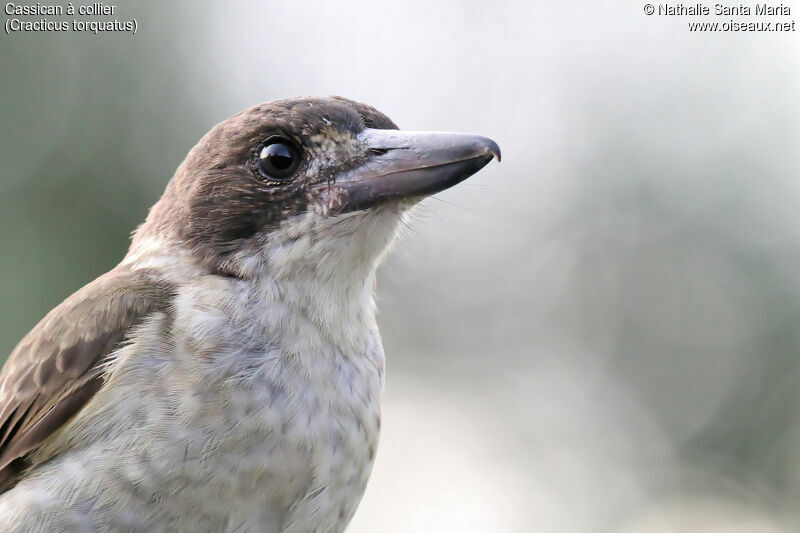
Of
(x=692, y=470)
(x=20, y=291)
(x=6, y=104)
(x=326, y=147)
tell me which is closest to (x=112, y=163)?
(x=6, y=104)

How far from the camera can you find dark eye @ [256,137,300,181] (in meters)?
2.98

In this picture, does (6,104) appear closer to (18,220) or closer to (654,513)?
(18,220)

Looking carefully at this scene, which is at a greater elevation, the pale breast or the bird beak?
the bird beak

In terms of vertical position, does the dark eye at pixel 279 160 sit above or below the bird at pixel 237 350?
above

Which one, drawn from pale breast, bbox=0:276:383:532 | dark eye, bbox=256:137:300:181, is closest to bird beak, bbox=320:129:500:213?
dark eye, bbox=256:137:300:181

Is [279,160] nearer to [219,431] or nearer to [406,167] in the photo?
[406,167]

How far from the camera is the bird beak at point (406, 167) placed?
279 cm

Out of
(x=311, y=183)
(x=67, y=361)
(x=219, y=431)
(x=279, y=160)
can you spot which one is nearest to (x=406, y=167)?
(x=311, y=183)

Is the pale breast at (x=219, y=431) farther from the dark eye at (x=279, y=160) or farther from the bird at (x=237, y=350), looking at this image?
the dark eye at (x=279, y=160)

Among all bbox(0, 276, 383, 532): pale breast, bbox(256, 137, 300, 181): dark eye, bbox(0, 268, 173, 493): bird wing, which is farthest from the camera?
bbox(256, 137, 300, 181): dark eye

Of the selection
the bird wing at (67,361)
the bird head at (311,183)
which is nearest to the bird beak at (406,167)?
the bird head at (311,183)

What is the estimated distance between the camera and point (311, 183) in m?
2.94

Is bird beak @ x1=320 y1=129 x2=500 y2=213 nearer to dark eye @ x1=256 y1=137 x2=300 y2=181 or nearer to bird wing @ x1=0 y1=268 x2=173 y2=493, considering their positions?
dark eye @ x1=256 y1=137 x2=300 y2=181

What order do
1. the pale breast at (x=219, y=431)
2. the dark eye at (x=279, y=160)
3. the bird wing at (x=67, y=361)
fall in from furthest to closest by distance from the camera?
the dark eye at (x=279, y=160) → the bird wing at (x=67, y=361) → the pale breast at (x=219, y=431)
